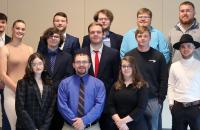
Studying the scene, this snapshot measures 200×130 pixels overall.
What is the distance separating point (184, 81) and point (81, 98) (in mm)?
1081

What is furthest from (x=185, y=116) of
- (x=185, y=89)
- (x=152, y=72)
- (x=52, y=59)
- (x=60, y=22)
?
(x=60, y=22)

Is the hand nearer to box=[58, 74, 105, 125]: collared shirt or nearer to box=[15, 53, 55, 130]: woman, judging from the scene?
box=[58, 74, 105, 125]: collared shirt

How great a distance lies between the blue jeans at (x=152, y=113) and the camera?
11.5ft

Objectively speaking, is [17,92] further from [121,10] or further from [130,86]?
[121,10]

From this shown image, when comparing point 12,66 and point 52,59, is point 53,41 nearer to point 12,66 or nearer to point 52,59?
point 52,59

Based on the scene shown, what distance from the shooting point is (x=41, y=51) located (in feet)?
12.0

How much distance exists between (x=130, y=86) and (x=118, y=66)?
0.45m

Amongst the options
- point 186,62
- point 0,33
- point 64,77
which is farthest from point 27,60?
point 186,62

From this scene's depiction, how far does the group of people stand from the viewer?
327 cm

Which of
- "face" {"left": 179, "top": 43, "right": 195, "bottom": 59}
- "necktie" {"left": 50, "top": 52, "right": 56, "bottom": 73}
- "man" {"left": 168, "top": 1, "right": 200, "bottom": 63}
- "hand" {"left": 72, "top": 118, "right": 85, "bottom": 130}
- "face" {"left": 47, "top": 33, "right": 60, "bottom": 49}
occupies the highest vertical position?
"man" {"left": 168, "top": 1, "right": 200, "bottom": 63}

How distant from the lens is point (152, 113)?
11.5 ft

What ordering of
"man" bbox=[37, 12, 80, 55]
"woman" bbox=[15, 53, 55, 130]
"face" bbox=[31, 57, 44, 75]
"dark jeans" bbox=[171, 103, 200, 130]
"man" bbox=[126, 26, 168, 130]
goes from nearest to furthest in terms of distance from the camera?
"woman" bbox=[15, 53, 55, 130] → "face" bbox=[31, 57, 44, 75] → "dark jeans" bbox=[171, 103, 200, 130] → "man" bbox=[126, 26, 168, 130] → "man" bbox=[37, 12, 80, 55]

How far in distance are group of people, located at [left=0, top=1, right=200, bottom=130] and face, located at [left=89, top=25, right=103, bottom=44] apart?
0.01 m

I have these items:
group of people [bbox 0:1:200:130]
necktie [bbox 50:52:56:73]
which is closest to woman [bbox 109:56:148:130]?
group of people [bbox 0:1:200:130]
